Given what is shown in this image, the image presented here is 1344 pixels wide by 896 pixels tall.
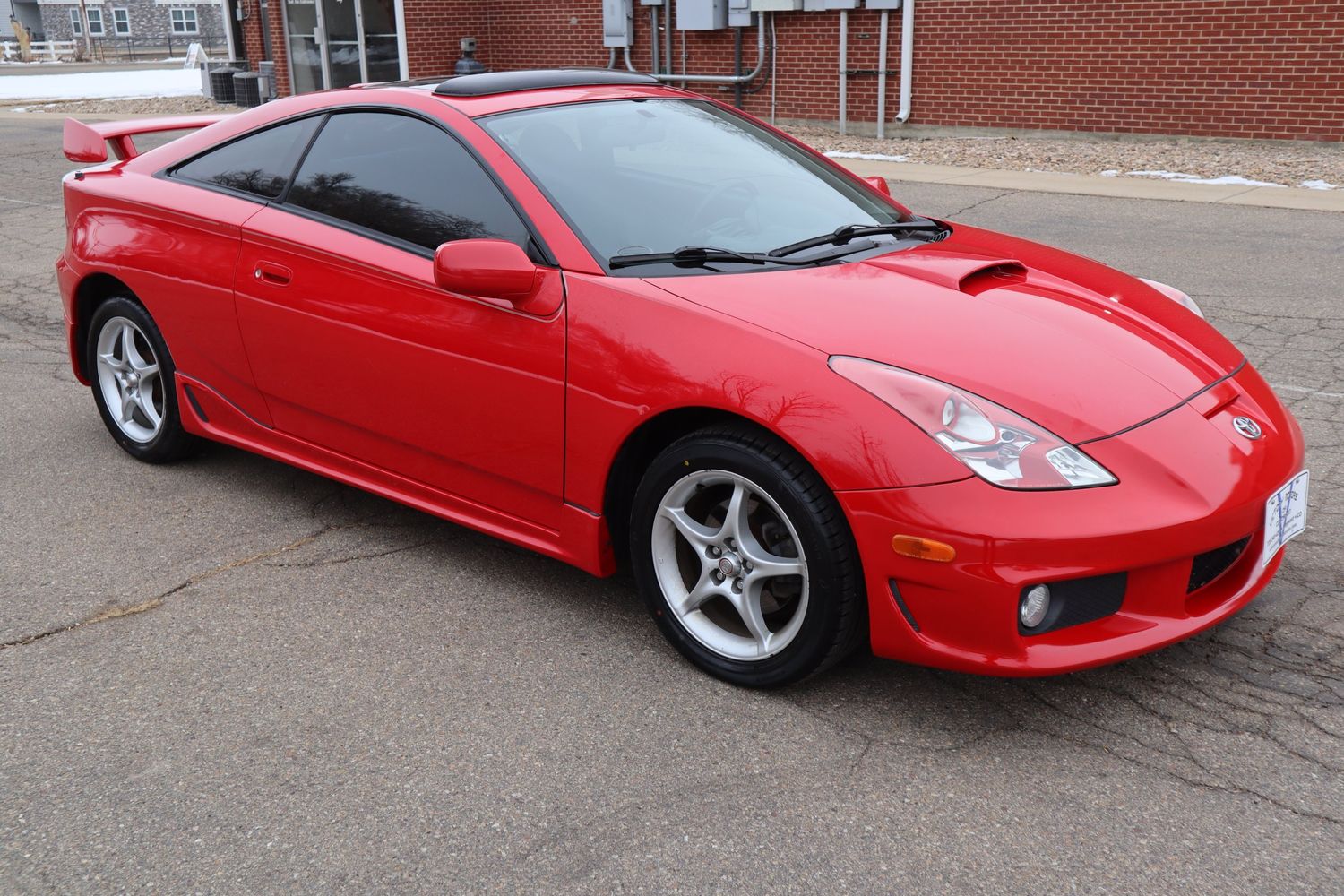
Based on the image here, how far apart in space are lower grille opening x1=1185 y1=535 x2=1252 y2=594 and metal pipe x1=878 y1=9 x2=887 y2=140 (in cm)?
1395

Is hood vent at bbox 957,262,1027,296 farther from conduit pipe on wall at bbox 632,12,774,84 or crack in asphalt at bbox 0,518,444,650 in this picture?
conduit pipe on wall at bbox 632,12,774,84

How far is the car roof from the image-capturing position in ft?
13.0

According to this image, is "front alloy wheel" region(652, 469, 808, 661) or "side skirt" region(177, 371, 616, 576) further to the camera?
"side skirt" region(177, 371, 616, 576)

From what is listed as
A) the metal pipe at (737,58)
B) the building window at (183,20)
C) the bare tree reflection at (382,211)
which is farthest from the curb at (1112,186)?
the building window at (183,20)

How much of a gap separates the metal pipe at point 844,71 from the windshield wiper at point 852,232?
12.9 meters

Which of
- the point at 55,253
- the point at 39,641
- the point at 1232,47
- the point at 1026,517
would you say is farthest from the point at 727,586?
the point at 1232,47

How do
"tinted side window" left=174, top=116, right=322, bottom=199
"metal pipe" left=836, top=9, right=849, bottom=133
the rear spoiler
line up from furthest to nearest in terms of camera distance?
"metal pipe" left=836, top=9, right=849, bottom=133 < the rear spoiler < "tinted side window" left=174, top=116, right=322, bottom=199

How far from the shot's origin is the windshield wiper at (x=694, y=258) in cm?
346

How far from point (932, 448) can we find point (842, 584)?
0.39 metres

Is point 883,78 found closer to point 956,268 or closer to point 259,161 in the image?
point 259,161

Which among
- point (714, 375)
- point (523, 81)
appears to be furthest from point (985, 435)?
point (523, 81)

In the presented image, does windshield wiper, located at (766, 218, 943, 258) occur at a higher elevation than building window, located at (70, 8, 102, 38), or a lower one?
lower

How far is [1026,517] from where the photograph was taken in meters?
2.76

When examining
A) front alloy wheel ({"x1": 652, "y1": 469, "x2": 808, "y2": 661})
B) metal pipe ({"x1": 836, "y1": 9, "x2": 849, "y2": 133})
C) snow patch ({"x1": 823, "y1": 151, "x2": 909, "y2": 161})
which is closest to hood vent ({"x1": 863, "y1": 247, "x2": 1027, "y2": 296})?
front alloy wheel ({"x1": 652, "y1": 469, "x2": 808, "y2": 661})
